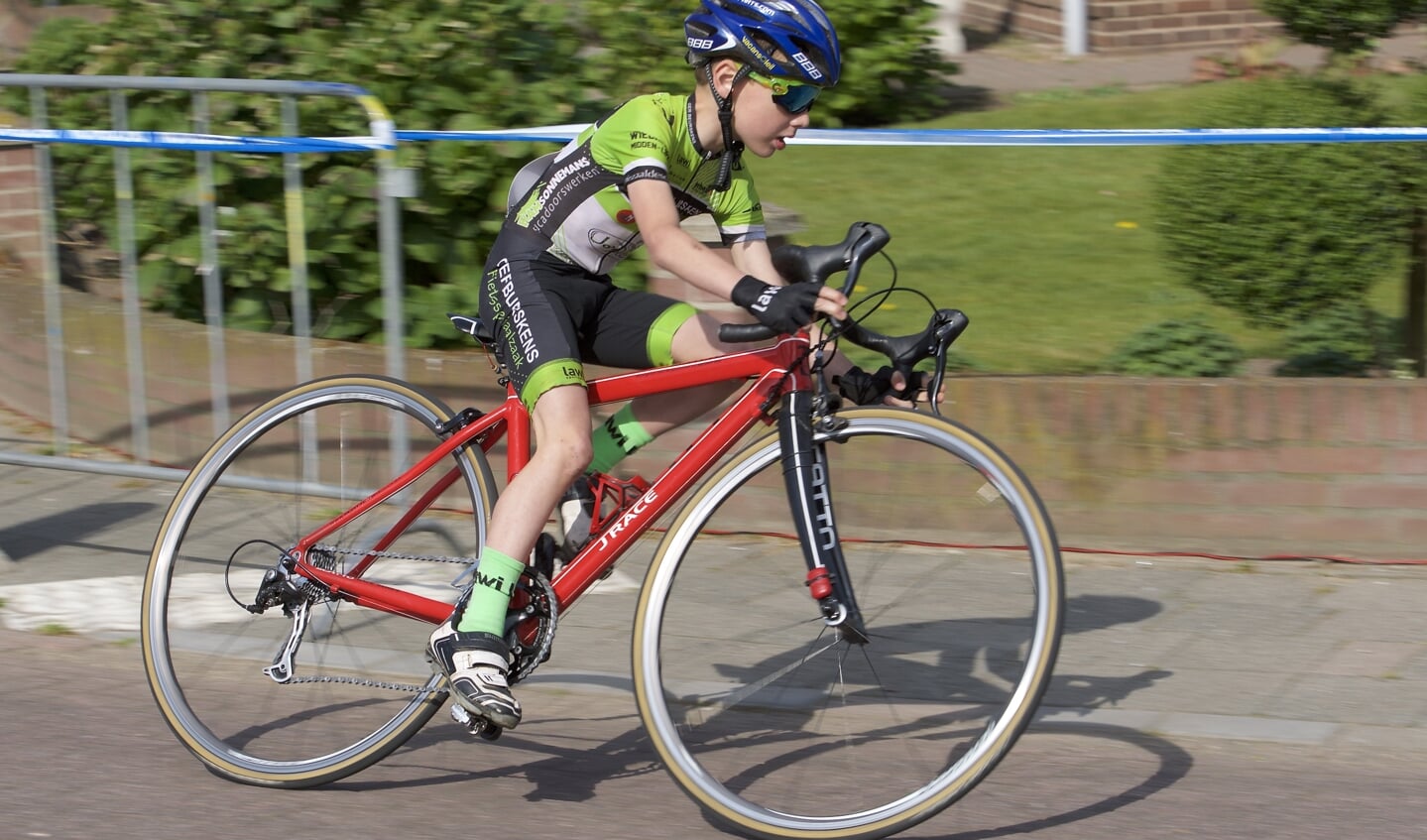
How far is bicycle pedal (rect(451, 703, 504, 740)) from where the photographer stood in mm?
3988

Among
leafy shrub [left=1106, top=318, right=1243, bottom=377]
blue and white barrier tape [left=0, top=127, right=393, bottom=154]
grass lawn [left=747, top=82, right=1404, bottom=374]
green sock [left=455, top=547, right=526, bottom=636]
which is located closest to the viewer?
green sock [left=455, top=547, right=526, bottom=636]

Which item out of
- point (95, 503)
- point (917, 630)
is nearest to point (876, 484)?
point (917, 630)

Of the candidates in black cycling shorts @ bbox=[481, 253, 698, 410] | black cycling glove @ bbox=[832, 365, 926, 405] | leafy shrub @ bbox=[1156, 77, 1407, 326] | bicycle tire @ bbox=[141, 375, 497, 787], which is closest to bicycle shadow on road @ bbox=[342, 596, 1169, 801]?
bicycle tire @ bbox=[141, 375, 497, 787]

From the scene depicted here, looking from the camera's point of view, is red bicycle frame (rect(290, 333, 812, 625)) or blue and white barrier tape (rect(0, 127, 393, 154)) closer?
red bicycle frame (rect(290, 333, 812, 625))

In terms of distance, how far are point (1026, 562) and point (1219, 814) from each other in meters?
0.86

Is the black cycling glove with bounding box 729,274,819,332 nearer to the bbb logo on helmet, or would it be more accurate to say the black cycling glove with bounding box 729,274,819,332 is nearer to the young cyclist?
the young cyclist

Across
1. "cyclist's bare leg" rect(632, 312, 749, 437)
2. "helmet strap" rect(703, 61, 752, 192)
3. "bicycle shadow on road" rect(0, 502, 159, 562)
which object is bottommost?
"bicycle shadow on road" rect(0, 502, 159, 562)

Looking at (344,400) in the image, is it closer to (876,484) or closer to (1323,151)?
(876,484)

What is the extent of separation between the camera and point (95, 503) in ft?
23.3

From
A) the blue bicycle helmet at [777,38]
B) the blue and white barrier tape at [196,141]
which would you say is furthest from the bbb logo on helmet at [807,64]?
the blue and white barrier tape at [196,141]

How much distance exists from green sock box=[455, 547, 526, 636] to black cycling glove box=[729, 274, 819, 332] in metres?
0.85

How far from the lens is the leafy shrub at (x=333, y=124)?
23.3 feet

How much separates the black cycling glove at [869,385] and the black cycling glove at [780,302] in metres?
0.32

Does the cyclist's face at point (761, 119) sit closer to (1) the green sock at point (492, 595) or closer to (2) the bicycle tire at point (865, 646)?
(2) the bicycle tire at point (865, 646)
